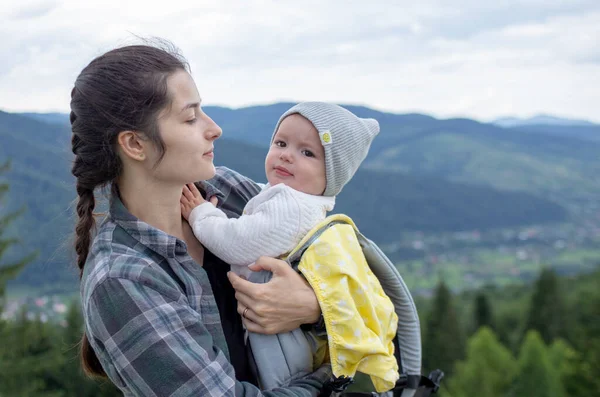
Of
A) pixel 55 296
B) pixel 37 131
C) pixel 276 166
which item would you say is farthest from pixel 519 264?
pixel 276 166

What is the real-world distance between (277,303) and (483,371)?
112ft

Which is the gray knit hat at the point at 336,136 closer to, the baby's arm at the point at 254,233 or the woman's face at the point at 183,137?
the baby's arm at the point at 254,233

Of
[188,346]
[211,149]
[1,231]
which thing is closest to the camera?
[188,346]

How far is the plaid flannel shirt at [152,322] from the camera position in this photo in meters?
2.13

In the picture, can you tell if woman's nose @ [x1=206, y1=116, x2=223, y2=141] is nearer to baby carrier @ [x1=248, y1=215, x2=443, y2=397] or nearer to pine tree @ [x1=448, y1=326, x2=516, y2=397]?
baby carrier @ [x1=248, y1=215, x2=443, y2=397]

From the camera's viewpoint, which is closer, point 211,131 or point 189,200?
point 211,131

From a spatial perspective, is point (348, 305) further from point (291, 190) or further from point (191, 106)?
point (191, 106)

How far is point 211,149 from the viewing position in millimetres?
2553

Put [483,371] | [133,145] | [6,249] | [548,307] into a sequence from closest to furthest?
[133,145], [6,249], [483,371], [548,307]

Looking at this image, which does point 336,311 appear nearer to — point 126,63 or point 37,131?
point 126,63

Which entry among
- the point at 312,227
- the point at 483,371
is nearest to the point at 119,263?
the point at 312,227

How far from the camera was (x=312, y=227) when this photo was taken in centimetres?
267

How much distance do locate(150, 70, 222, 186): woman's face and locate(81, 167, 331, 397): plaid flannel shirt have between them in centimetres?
22

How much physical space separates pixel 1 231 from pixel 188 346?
18734mm
